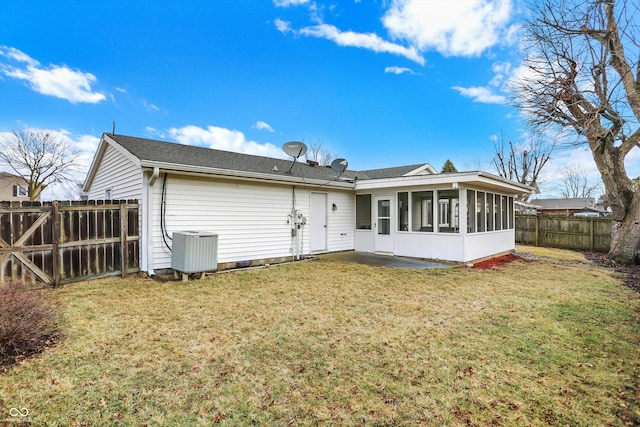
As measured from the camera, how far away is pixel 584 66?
10.2 m

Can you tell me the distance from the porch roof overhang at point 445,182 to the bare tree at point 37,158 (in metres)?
25.3

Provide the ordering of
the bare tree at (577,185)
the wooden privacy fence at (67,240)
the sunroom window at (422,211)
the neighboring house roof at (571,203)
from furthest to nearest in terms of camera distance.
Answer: the bare tree at (577,185) → the neighboring house roof at (571,203) → the sunroom window at (422,211) → the wooden privacy fence at (67,240)

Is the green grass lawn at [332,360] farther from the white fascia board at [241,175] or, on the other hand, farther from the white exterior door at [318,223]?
the white exterior door at [318,223]

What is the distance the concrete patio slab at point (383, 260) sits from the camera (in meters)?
8.52

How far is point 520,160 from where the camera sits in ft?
97.1

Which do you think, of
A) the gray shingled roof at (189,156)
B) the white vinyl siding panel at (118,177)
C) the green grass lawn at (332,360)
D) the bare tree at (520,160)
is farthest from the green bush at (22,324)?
the bare tree at (520,160)

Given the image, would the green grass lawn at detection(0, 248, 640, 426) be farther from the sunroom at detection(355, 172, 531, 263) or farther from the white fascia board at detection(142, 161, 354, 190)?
the sunroom at detection(355, 172, 531, 263)

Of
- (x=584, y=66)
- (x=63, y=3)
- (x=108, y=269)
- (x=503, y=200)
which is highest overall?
(x=63, y=3)

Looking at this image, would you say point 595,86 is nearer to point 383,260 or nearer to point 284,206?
point 383,260

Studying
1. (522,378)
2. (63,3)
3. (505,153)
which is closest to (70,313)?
(522,378)

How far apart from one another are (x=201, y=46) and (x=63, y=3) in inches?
160

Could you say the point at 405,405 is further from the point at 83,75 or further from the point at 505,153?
the point at 505,153

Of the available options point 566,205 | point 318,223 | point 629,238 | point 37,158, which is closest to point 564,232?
point 629,238

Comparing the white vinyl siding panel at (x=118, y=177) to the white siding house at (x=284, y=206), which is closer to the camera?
the white siding house at (x=284, y=206)
